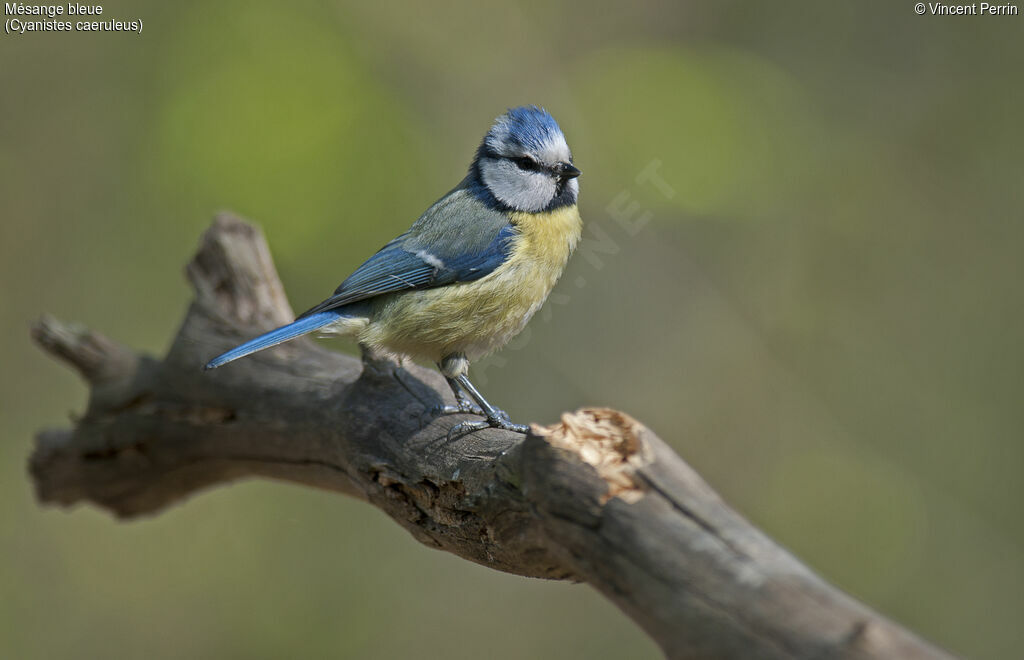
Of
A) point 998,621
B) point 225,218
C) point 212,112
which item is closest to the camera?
point 225,218

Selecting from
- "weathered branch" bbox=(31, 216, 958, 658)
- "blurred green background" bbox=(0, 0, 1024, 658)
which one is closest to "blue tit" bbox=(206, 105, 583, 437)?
"weathered branch" bbox=(31, 216, 958, 658)

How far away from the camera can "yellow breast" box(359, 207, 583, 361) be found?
271 cm

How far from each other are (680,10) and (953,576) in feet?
10.2

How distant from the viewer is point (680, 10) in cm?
475

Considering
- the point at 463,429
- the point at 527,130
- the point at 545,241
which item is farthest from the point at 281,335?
the point at 527,130

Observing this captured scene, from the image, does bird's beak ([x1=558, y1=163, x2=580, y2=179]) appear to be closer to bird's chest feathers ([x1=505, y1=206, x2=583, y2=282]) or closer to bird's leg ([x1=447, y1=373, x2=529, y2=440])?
bird's chest feathers ([x1=505, y1=206, x2=583, y2=282])

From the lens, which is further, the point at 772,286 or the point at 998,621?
the point at 772,286

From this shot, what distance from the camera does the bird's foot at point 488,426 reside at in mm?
2354

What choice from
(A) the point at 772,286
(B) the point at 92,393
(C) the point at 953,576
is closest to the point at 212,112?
(B) the point at 92,393

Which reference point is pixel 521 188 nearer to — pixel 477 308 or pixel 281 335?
pixel 477 308

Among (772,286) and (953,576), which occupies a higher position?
(772,286)

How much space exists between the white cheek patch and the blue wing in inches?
3.6

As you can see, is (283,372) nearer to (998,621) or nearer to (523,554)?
Result: (523,554)

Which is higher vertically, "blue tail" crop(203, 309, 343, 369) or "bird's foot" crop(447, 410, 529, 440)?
"blue tail" crop(203, 309, 343, 369)
